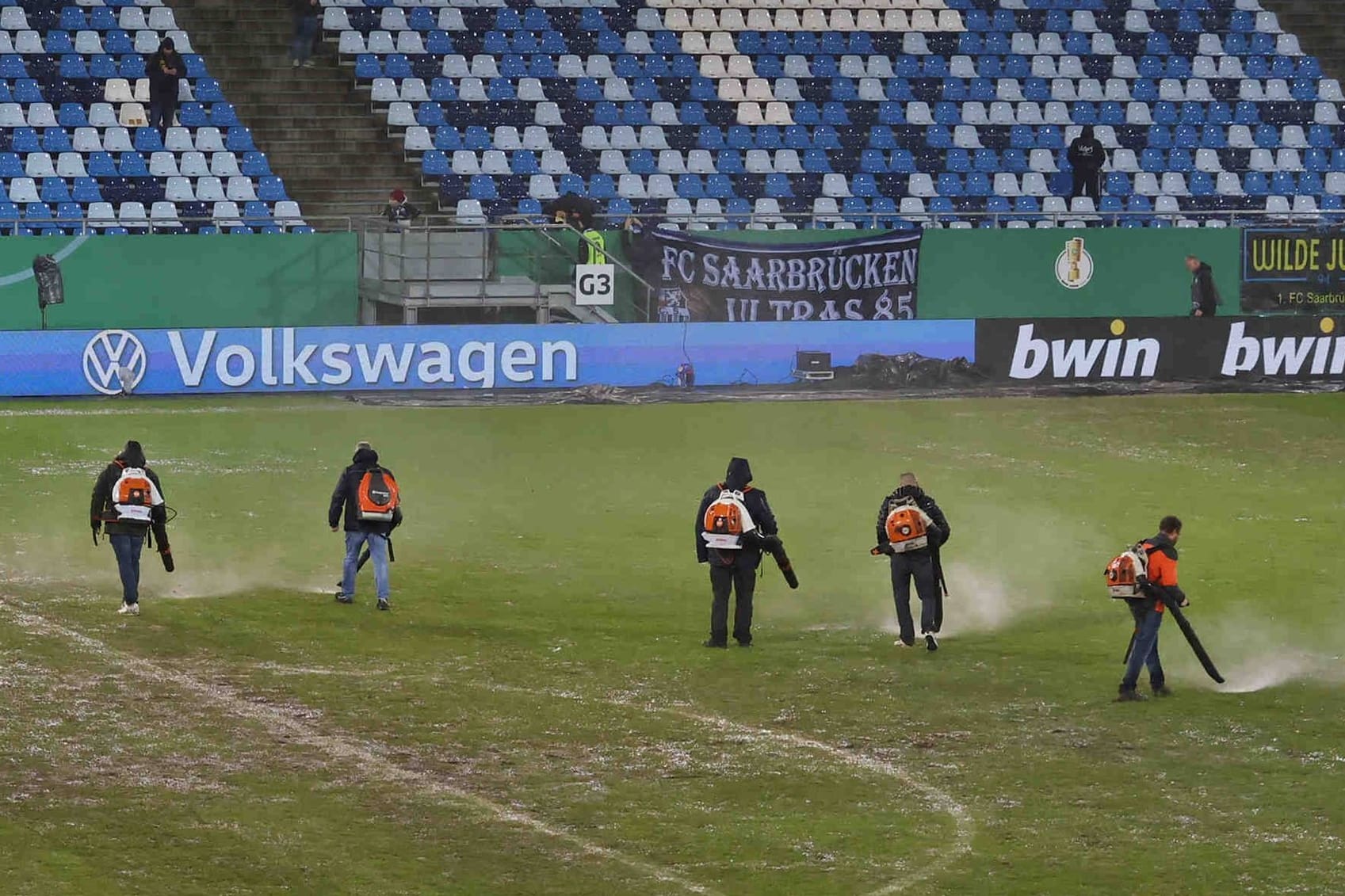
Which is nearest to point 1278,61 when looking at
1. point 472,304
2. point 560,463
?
point 472,304

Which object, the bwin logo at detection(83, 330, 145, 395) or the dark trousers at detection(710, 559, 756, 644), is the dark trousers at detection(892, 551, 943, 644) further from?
the bwin logo at detection(83, 330, 145, 395)

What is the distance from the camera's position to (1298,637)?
75.2 feet

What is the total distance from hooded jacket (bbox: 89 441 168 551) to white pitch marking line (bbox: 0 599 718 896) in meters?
1.15

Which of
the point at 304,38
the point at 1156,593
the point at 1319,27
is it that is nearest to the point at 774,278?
the point at 304,38

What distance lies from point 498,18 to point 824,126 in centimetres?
752

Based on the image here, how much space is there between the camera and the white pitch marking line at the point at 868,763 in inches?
594

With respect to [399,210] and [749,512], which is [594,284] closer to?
[399,210]

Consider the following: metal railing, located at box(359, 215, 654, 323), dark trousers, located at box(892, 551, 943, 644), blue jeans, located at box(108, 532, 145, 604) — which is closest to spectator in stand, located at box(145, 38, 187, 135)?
metal railing, located at box(359, 215, 654, 323)

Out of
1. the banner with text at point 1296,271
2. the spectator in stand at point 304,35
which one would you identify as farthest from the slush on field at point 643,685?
the spectator in stand at point 304,35

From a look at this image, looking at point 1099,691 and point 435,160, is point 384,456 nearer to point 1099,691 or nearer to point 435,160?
point 435,160

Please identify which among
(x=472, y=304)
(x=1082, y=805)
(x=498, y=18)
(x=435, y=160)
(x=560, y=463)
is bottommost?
(x=1082, y=805)

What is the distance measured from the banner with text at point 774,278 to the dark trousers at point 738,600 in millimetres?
18863

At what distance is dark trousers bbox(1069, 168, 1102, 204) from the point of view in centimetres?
4719

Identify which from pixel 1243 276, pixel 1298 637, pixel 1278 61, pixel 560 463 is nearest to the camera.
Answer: pixel 1298 637
